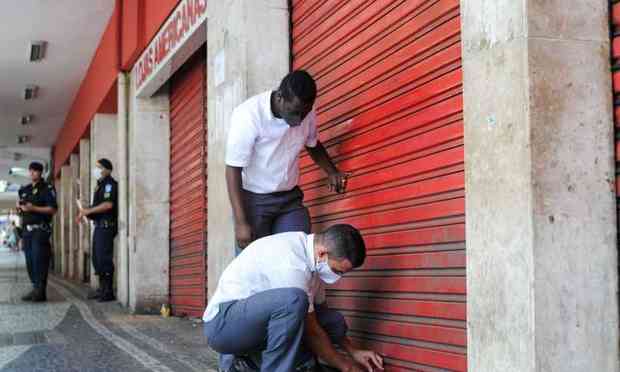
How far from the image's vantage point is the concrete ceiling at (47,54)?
11609 millimetres

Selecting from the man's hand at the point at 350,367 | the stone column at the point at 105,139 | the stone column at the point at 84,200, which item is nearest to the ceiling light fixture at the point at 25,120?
the stone column at the point at 84,200

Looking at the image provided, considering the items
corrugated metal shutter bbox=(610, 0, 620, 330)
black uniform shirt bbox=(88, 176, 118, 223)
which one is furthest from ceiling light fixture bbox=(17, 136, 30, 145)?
corrugated metal shutter bbox=(610, 0, 620, 330)

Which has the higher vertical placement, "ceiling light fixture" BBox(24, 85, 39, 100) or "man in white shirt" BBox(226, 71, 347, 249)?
"ceiling light fixture" BBox(24, 85, 39, 100)

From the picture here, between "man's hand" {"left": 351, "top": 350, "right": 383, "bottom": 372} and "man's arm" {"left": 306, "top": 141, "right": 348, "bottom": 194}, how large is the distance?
39.7 inches

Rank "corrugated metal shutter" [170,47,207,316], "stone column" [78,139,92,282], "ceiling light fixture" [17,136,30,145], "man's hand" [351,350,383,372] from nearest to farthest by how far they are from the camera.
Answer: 1. "man's hand" [351,350,383,372]
2. "corrugated metal shutter" [170,47,207,316]
3. "stone column" [78,139,92,282]
4. "ceiling light fixture" [17,136,30,145]

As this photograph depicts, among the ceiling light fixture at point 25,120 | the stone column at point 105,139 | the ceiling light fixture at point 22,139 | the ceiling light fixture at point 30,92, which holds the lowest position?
the stone column at point 105,139

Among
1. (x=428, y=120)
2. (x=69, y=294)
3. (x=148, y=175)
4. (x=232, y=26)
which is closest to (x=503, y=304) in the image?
(x=428, y=120)

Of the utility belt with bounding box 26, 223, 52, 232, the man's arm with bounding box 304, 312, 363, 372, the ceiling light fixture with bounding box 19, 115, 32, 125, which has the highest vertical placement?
the ceiling light fixture with bounding box 19, 115, 32, 125

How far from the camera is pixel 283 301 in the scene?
379cm

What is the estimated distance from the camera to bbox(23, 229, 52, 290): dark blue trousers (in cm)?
1039

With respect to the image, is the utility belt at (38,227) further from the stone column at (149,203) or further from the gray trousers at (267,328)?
the gray trousers at (267,328)

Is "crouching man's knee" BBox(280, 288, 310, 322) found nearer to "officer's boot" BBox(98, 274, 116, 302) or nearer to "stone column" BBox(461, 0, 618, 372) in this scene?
"stone column" BBox(461, 0, 618, 372)

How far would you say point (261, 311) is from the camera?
3.85 metres

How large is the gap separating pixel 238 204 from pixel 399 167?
35.9 inches
